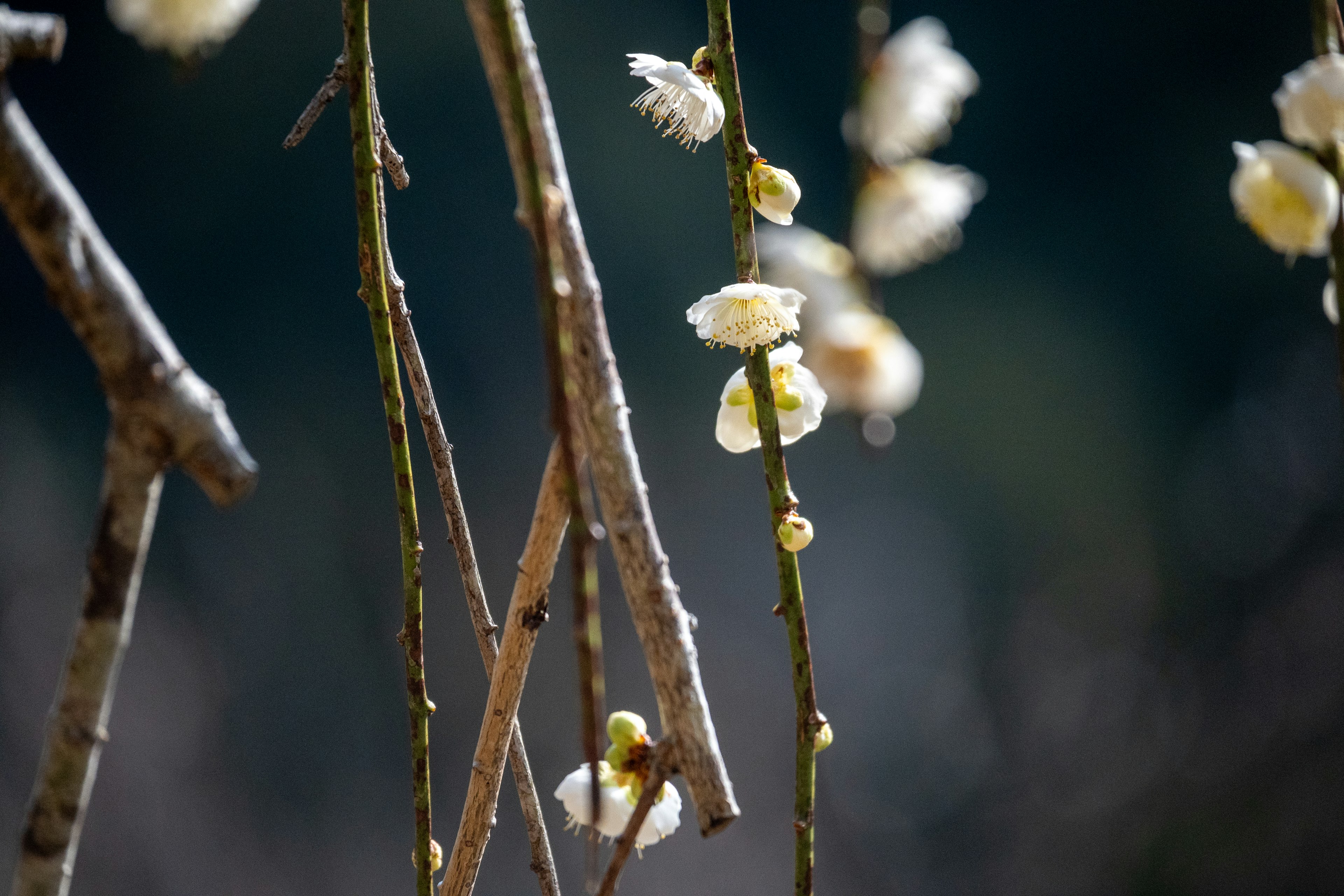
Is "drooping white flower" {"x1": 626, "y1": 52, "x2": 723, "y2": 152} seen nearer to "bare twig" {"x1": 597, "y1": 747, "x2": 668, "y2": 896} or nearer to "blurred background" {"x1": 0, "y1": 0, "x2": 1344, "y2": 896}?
"bare twig" {"x1": 597, "y1": 747, "x2": 668, "y2": 896}

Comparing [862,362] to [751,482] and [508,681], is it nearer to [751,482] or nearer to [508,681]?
[508,681]

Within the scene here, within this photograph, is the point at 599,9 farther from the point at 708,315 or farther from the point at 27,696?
the point at 708,315

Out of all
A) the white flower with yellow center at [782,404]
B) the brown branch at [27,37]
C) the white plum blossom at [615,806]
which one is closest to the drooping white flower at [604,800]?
the white plum blossom at [615,806]

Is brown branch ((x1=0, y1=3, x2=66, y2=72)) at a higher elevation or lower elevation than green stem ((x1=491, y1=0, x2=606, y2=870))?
higher

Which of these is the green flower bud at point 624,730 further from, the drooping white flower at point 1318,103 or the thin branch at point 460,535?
the drooping white flower at point 1318,103

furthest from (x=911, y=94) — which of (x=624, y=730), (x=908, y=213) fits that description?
(x=624, y=730)

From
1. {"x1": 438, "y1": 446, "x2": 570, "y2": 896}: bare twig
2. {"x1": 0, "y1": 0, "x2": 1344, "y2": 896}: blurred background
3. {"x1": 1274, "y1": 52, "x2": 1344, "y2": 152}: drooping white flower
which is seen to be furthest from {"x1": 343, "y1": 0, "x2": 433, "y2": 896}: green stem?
{"x1": 0, "y1": 0, "x2": 1344, "y2": 896}: blurred background
